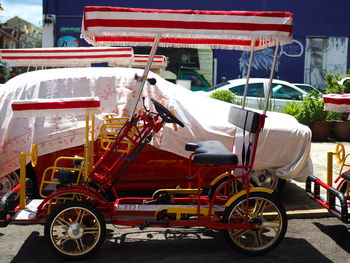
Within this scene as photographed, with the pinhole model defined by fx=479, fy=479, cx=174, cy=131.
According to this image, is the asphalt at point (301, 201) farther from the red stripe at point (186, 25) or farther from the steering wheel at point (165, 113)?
the red stripe at point (186, 25)

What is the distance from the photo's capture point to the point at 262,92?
12.7 metres

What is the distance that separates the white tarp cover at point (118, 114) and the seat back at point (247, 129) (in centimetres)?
58

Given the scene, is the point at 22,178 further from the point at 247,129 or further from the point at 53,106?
the point at 247,129

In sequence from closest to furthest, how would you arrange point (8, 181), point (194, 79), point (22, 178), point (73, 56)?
point (22, 178) → point (8, 181) → point (73, 56) → point (194, 79)

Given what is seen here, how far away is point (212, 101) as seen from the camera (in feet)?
22.6

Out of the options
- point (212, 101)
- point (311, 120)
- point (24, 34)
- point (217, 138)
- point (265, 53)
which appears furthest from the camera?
point (24, 34)

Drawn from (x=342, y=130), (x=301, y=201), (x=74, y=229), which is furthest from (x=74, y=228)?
(x=342, y=130)

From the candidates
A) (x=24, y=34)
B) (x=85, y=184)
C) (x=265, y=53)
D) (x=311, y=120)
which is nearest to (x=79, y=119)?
(x=85, y=184)

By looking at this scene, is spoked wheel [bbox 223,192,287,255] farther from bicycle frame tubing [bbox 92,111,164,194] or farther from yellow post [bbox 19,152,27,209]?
yellow post [bbox 19,152,27,209]

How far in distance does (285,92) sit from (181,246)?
9.30 meters

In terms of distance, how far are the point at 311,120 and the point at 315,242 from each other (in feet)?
23.0

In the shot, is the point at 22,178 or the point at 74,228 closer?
the point at 74,228

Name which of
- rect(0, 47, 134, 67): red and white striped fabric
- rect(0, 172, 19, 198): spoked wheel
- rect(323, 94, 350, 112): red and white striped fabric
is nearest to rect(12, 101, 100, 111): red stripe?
rect(0, 172, 19, 198): spoked wheel

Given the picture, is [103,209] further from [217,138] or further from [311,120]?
[311,120]
